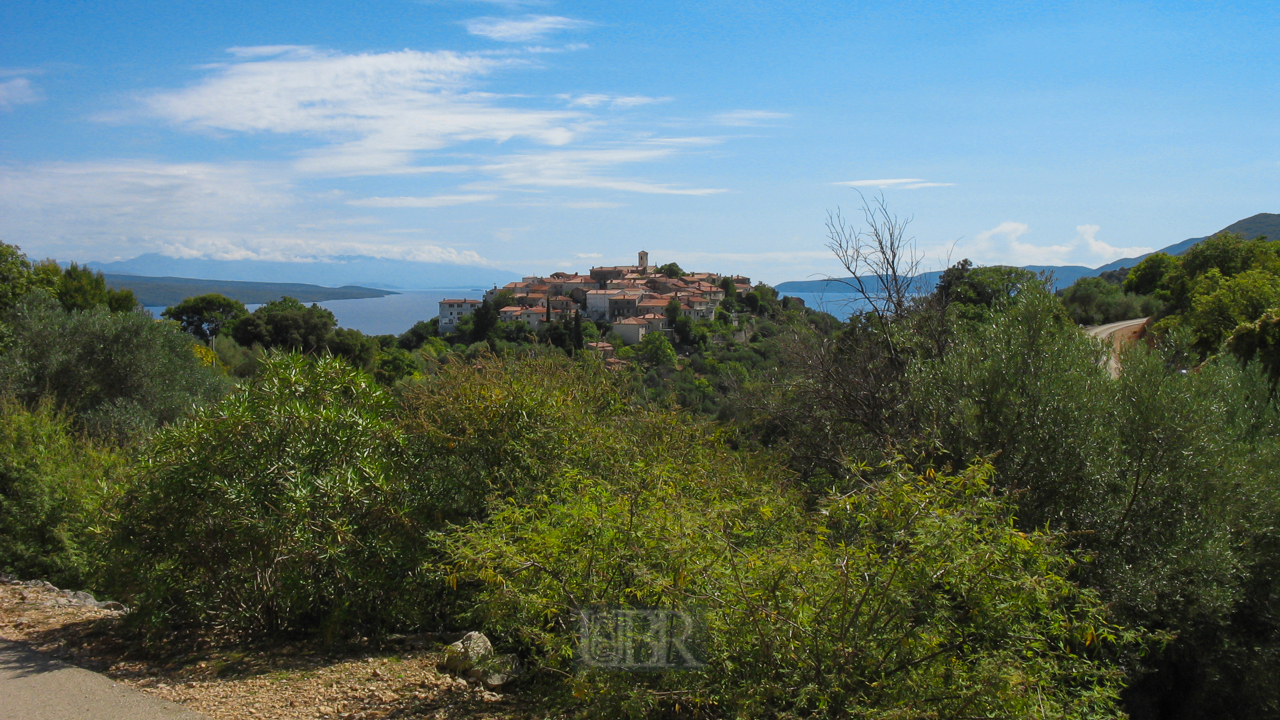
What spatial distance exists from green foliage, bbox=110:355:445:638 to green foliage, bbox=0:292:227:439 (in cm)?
1105

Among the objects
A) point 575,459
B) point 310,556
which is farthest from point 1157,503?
point 310,556

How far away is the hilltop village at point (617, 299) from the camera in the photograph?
85.3 m

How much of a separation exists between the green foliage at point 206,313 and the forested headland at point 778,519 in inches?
2072

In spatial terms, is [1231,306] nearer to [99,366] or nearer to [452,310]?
[99,366]

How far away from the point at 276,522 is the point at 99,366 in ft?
48.2

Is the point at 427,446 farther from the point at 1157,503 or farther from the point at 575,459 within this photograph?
the point at 1157,503

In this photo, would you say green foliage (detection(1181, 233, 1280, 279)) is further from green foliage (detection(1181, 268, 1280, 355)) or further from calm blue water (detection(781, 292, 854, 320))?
calm blue water (detection(781, 292, 854, 320))

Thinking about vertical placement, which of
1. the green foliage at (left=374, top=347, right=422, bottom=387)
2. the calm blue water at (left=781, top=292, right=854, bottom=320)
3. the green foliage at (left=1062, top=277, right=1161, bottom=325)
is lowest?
the green foliage at (left=374, top=347, right=422, bottom=387)

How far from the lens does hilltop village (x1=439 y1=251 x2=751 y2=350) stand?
3359 inches

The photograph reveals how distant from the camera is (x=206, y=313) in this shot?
5959cm

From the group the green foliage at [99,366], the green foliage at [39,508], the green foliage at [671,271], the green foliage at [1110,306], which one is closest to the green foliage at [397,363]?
the green foliage at [99,366]

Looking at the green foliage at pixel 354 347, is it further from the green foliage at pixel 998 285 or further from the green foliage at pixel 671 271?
the green foliage at pixel 671 271

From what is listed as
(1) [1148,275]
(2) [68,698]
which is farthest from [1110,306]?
(2) [68,698]

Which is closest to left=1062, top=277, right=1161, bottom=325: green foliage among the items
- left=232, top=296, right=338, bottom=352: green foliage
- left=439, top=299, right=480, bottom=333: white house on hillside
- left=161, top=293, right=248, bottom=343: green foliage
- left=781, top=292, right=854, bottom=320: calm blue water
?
left=781, top=292, right=854, bottom=320: calm blue water
